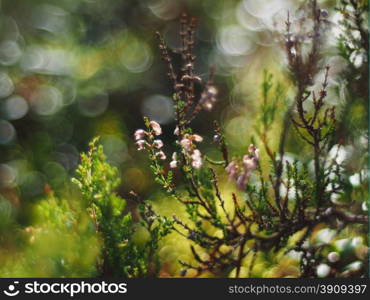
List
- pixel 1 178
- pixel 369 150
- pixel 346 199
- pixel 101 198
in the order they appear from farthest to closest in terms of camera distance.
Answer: pixel 1 178
pixel 346 199
pixel 369 150
pixel 101 198

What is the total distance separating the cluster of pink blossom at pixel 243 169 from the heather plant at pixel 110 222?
7.3 inches

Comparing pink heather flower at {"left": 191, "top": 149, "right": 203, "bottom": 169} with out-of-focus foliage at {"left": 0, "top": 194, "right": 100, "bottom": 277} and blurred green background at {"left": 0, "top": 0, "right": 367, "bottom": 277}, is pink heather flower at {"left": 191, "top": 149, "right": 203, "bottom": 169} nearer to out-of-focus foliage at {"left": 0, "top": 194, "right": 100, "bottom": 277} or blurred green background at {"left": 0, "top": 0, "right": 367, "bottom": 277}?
out-of-focus foliage at {"left": 0, "top": 194, "right": 100, "bottom": 277}

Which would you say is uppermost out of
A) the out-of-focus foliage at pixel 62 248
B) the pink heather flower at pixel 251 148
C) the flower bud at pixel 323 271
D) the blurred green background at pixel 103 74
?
the blurred green background at pixel 103 74

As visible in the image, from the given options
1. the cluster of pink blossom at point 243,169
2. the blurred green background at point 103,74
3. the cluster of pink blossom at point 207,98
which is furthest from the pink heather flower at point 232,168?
the blurred green background at point 103,74

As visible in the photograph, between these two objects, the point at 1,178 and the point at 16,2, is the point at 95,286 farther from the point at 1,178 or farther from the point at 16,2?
the point at 16,2

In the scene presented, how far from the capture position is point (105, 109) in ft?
9.11

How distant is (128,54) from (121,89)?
0.77 ft

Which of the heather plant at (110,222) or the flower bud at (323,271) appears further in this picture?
the flower bud at (323,271)

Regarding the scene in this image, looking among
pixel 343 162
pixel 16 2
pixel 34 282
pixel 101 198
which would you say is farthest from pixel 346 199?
pixel 16 2

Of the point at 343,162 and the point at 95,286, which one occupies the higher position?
the point at 343,162

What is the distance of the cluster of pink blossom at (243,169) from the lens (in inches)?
35.8

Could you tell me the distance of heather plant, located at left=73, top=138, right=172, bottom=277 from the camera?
93 cm

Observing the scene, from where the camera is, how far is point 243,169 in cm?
94

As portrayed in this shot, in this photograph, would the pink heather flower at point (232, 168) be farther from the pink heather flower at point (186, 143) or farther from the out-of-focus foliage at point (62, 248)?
the out-of-focus foliage at point (62, 248)
